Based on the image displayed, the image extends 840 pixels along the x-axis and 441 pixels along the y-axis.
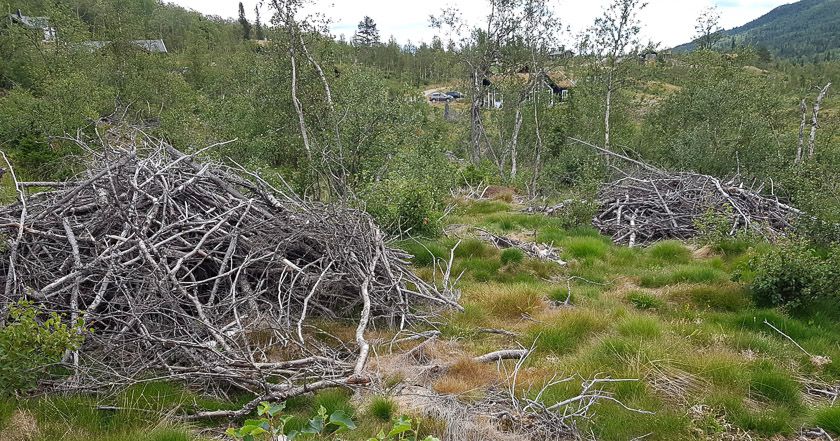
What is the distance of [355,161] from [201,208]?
4.52m

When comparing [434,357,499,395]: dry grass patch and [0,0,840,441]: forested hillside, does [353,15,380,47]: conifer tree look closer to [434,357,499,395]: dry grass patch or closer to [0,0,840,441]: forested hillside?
[0,0,840,441]: forested hillside

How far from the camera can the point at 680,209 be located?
9.58 m

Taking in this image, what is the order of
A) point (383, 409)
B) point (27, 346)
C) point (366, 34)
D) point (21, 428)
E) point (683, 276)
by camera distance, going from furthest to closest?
point (366, 34), point (683, 276), point (383, 409), point (27, 346), point (21, 428)

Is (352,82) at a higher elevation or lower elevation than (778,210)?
higher

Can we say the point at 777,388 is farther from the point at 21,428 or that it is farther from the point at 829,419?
the point at 21,428

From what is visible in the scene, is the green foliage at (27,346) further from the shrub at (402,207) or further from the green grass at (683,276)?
the green grass at (683,276)

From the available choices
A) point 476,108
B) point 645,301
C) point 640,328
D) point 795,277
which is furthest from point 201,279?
point 476,108

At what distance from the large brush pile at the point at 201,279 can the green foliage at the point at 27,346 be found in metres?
0.29

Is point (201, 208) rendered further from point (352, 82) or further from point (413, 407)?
point (352, 82)

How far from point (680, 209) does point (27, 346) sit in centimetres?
1017

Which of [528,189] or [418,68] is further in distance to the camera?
[418,68]

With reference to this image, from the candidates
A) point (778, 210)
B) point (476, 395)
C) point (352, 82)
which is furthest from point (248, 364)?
point (778, 210)

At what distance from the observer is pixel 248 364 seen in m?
3.66

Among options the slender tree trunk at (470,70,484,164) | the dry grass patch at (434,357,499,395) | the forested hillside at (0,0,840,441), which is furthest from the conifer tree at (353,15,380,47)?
the dry grass patch at (434,357,499,395)
